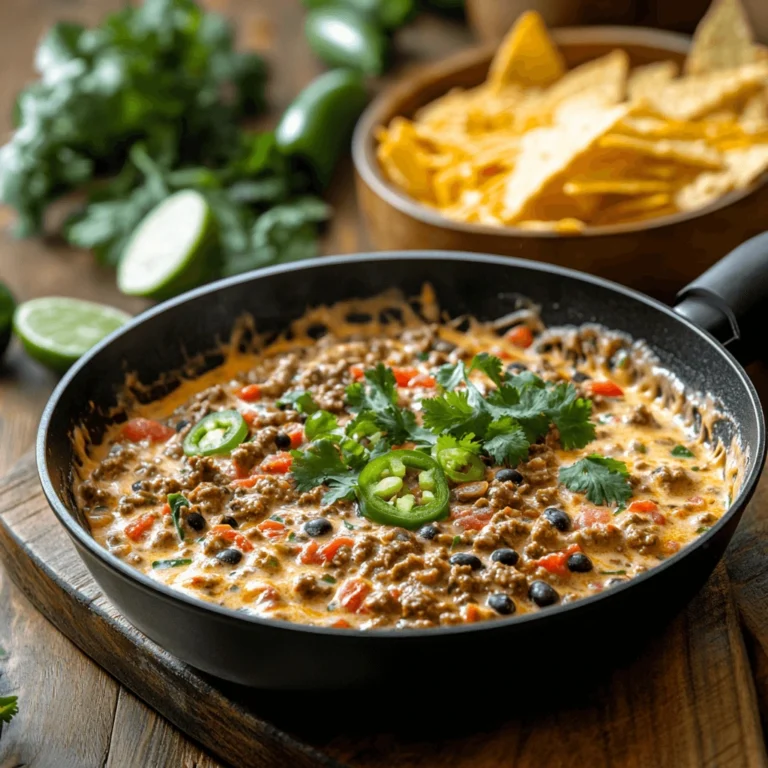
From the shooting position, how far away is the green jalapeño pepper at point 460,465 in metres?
3.17

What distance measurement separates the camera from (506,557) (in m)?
2.87

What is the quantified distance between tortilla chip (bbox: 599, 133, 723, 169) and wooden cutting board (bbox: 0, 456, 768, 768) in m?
1.91

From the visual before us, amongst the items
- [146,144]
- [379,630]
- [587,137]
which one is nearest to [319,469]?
[379,630]

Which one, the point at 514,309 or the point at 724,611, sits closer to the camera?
the point at 724,611

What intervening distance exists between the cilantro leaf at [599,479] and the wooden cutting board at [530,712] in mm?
361

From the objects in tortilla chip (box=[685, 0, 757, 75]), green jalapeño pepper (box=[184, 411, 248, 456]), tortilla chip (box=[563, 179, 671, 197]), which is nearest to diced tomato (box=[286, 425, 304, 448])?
green jalapeño pepper (box=[184, 411, 248, 456])

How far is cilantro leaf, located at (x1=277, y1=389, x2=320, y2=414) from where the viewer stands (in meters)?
3.58

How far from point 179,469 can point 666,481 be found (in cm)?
144

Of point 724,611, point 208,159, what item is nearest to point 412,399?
point 724,611

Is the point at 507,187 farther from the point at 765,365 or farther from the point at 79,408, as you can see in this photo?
the point at 79,408

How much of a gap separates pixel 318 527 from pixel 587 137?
85.5 inches

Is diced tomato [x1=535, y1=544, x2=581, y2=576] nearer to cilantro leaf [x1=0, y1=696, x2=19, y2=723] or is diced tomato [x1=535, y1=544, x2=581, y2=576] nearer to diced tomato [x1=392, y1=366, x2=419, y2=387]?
diced tomato [x1=392, y1=366, x2=419, y2=387]

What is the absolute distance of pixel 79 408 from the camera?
3.49 metres

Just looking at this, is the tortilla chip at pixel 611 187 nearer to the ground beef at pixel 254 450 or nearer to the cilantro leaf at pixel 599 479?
the cilantro leaf at pixel 599 479
